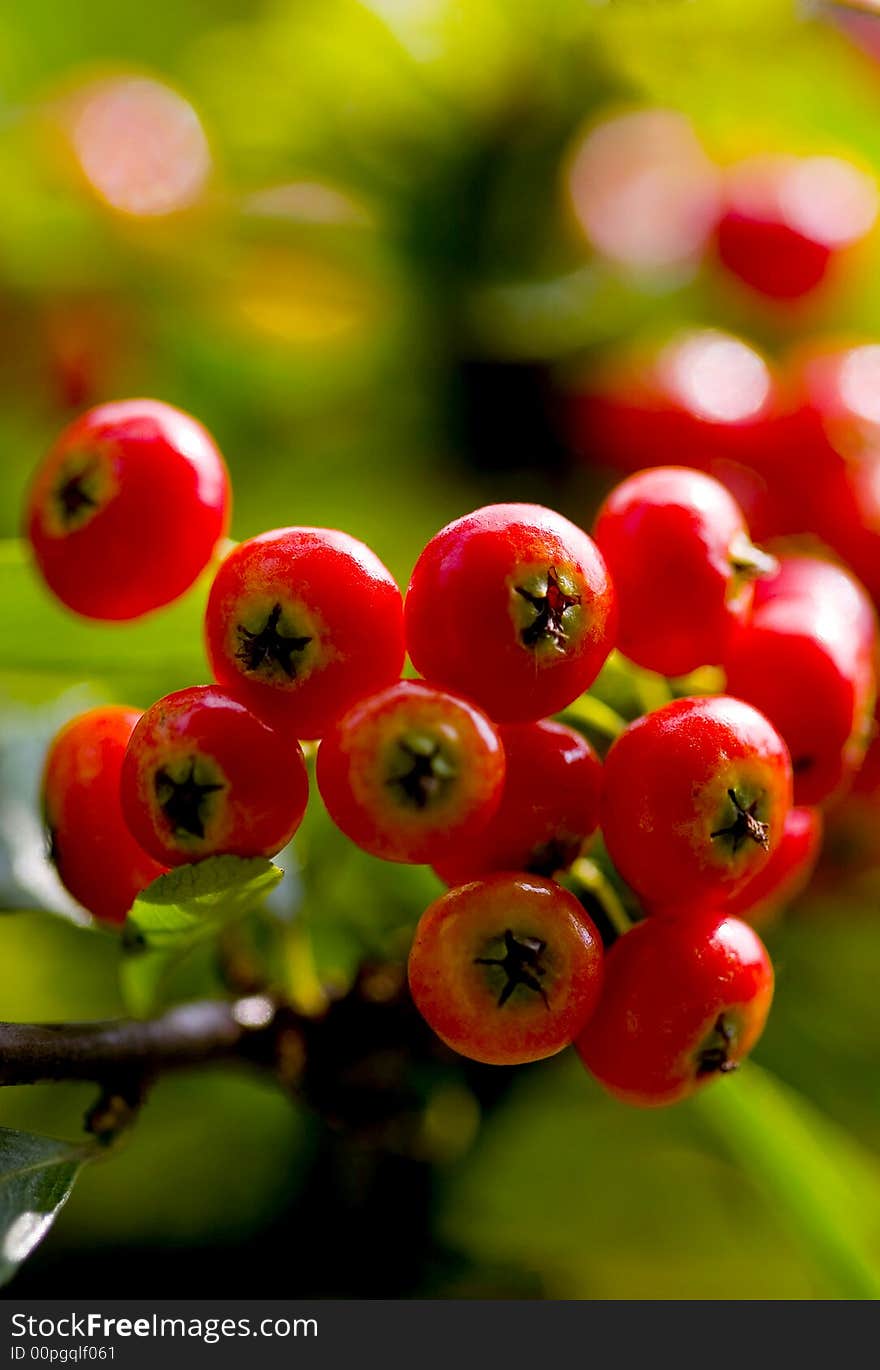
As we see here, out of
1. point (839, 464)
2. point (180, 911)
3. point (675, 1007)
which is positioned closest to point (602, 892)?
point (675, 1007)

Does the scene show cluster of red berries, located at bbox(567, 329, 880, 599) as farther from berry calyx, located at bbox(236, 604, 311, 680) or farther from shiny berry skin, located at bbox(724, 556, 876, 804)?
berry calyx, located at bbox(236, 604, 311, 680)

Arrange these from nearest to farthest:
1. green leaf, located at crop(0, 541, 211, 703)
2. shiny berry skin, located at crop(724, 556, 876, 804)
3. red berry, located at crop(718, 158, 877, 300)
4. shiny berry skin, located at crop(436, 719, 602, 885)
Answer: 1. shiny berry skin, located at crop(436, 719, 602, 885)
2. shiny berry skin, located at crop(724, 556, 876, 804)
3. green leaf, located at crop(0, 541, 211, 703)
4. red berry, located at crop(718, 158, 877, 300)

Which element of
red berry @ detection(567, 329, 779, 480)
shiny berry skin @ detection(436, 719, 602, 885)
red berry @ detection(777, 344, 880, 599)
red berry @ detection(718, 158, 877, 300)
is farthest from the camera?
red berry @ detection(718, 158, 877, 300)

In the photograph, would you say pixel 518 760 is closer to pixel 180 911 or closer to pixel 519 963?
pixel 519 963

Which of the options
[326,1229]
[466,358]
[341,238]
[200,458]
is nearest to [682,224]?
[466,358]

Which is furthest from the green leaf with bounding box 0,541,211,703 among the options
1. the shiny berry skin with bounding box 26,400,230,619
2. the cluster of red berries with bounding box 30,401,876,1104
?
the cluster of red berries with bounding box 30,401,876,1104

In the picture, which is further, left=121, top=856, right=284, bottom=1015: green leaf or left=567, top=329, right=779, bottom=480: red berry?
left=567, top=329, right=779, bottom=480: red berry

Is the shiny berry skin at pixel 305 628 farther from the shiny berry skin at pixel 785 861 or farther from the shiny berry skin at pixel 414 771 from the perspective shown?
the shiny berry skin at pixel 785 861
